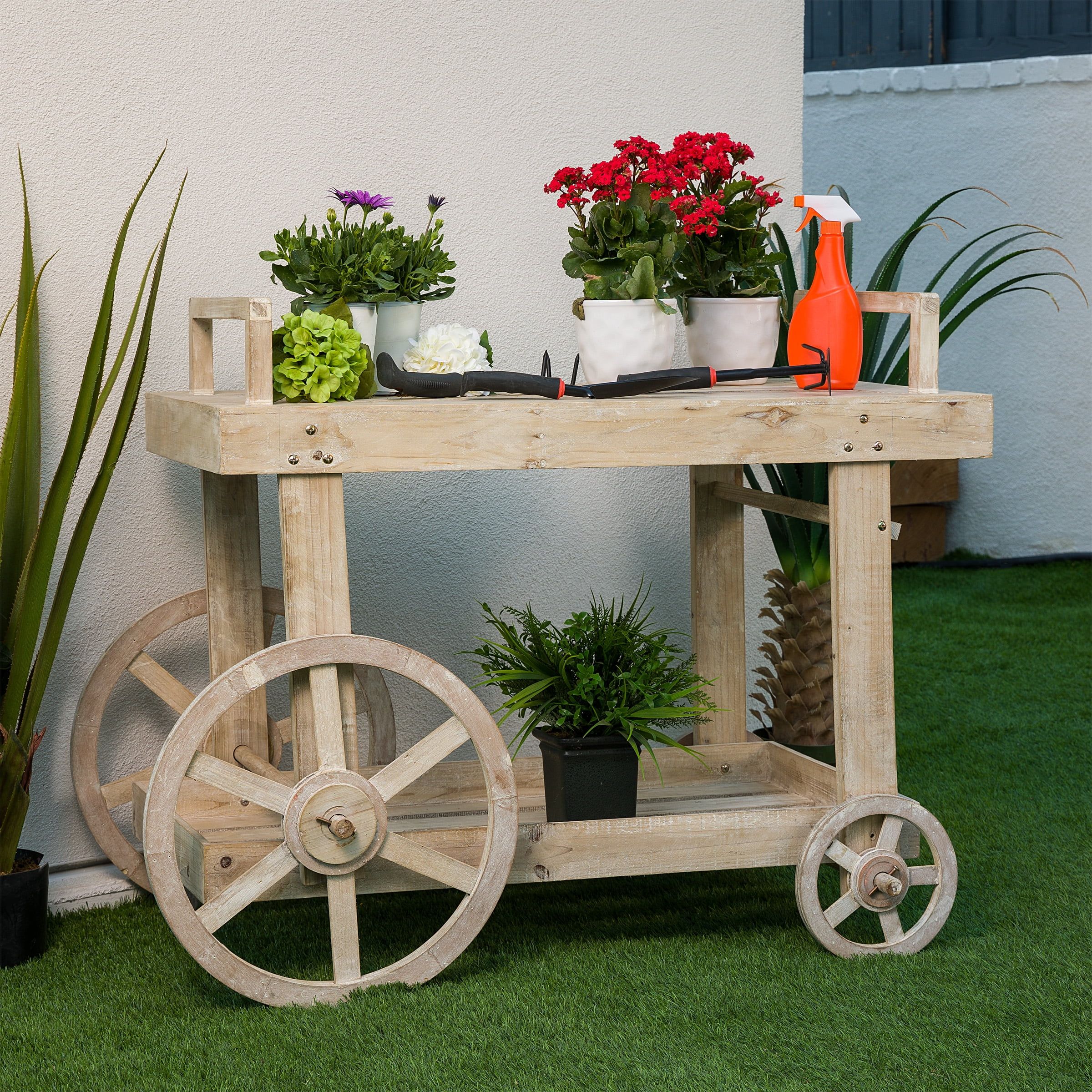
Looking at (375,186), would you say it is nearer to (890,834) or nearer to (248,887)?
(248,887)

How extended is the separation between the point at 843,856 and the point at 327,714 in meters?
0.78

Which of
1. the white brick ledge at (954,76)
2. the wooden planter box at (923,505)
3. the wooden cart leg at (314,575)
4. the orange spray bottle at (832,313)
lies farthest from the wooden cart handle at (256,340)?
the white brick ledge at (954,76)

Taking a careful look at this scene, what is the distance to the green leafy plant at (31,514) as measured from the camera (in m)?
2.02

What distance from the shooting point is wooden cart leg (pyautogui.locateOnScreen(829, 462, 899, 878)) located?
2.00 metres

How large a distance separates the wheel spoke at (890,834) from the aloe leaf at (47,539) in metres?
1.29

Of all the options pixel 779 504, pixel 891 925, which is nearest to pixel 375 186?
pixel 779 504

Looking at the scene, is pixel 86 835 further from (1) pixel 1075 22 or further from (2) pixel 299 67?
(1) pixel 1075 22

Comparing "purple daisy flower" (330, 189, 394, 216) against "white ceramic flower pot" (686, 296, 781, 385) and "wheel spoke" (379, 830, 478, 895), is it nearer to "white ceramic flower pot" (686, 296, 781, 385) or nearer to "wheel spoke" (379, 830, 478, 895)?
"white ceramic flower pot" (686, 296, 781, 385)

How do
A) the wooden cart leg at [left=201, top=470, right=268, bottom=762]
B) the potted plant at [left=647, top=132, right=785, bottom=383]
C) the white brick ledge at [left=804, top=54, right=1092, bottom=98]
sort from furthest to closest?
the white brick ledge at [left=804, top=54, right=1092, bottom=98]
the wooden cart leg at [left=201, top=470, right=268, bottom=762]
the potted plant at [left=647, top=132, right=785, bottom=383]

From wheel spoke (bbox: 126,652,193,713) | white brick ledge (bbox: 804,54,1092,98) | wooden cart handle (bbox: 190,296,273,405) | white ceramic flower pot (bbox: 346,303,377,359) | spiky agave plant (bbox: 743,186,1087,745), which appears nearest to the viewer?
wooden cart handle (bbox: 190,296,273,405)

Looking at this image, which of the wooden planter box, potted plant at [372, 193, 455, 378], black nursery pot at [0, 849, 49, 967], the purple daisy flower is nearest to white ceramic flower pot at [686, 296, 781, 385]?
potted plant at [372, 193, 455, 378]

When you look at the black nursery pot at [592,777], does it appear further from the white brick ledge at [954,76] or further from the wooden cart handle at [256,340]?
the white brick ledge at [954,76]

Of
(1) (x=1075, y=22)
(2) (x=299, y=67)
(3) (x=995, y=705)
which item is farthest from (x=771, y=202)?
(1) (x=1075, y=22)

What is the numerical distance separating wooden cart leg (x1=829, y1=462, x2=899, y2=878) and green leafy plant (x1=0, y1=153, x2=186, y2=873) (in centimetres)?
107
